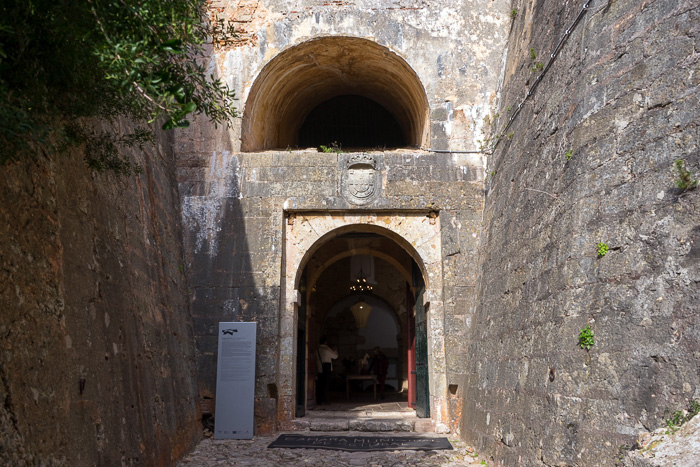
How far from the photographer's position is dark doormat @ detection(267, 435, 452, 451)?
6.98m

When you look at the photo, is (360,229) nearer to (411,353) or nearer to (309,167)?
(309,167)

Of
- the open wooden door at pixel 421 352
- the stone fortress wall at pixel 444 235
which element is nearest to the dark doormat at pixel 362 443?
the stone fortress wall at pixel 444 235

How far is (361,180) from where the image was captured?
8.51 metres

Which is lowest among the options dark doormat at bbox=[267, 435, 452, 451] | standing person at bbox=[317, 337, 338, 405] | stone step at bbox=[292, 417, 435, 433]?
dark doormat at bbox=[267, 435, 452, 451]

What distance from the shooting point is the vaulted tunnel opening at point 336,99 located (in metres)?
9.12

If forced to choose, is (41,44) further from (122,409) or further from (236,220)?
(236,220)

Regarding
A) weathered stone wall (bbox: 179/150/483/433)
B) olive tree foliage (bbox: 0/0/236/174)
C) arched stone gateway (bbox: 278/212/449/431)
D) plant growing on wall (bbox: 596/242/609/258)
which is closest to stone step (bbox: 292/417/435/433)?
arched stone gateway (bbox: 278/212/449/431)

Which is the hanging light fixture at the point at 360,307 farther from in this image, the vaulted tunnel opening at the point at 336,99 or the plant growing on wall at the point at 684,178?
the plant growing on wall at the point at 684,178

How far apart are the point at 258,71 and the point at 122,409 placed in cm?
565

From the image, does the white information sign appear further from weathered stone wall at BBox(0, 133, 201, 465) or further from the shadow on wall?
weathered stone wall at BBox(0, 133, 201, 465)

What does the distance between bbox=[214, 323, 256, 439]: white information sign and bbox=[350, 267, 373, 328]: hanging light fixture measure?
745 cm

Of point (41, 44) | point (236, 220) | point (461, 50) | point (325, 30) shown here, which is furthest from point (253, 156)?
point (41, 44)

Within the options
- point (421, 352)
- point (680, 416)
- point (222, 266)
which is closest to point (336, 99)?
point (222, 266)

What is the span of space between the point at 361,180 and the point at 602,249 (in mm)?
4624
